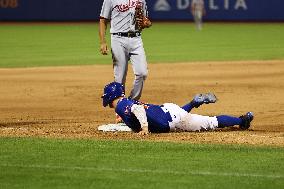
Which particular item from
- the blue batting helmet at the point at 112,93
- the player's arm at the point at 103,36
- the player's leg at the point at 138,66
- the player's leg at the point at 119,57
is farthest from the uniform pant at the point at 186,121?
the player's arm at the point at 103,36

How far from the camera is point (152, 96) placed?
1591 centimetres

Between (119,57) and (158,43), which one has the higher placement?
(119,57)

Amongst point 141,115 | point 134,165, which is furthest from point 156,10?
point 134,165

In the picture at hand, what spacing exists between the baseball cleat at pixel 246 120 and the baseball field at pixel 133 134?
0.15 metres

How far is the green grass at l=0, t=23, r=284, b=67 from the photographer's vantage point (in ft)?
80.5

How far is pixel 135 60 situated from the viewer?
12414 mm

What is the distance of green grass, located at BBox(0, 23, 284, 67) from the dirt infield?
2.54m

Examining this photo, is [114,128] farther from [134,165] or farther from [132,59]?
[134,165]

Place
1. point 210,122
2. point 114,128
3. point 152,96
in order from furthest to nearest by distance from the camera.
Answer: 1. point 152,96
2. point 114,128
3. point 210,122

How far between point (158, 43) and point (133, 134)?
19.9m

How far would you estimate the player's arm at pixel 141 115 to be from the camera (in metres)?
10.7

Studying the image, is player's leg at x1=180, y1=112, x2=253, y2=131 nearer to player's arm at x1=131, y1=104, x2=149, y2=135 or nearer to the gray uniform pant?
player's arm at x1=131, y1=104, x2=149, y2=135

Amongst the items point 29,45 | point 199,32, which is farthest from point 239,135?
point 199,32

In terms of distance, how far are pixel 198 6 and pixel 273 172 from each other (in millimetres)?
30949
